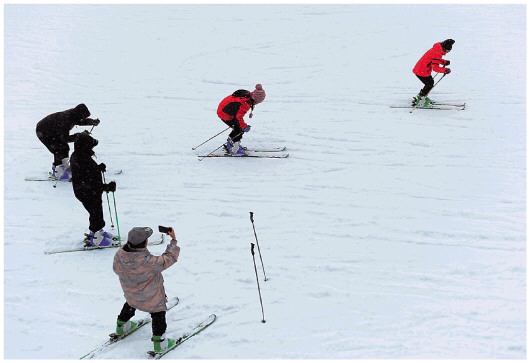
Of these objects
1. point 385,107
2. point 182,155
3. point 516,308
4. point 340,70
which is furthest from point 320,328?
point 340,70

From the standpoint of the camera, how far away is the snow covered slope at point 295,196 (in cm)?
577

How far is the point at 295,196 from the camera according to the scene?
27.1 ft

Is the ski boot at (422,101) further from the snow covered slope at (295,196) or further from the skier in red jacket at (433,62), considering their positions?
the snow covered slope at (295,196)

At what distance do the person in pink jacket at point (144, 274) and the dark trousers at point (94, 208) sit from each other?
1.79m

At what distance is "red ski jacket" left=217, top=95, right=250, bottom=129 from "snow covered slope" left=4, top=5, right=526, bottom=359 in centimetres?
77

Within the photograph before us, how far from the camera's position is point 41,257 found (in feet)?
22.9

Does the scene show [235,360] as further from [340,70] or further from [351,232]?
[340,70]

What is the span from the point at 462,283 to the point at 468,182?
8.52 ft

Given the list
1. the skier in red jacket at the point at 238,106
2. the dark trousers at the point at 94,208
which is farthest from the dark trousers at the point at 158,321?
the skier in red jacket at the point at 238,106

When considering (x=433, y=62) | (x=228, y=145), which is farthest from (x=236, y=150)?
(x=433, y=62)

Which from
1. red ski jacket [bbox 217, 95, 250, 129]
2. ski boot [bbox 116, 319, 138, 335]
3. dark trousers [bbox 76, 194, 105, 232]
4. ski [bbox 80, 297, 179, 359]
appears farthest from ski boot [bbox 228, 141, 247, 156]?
ski boot [bbox 116, 319, 138, 335]

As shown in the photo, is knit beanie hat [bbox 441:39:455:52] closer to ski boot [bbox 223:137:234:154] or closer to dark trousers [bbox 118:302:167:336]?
ski boot [bbox 223:137:234:154]

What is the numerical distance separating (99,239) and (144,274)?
2196 mm

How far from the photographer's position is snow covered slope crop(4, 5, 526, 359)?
577 cm
